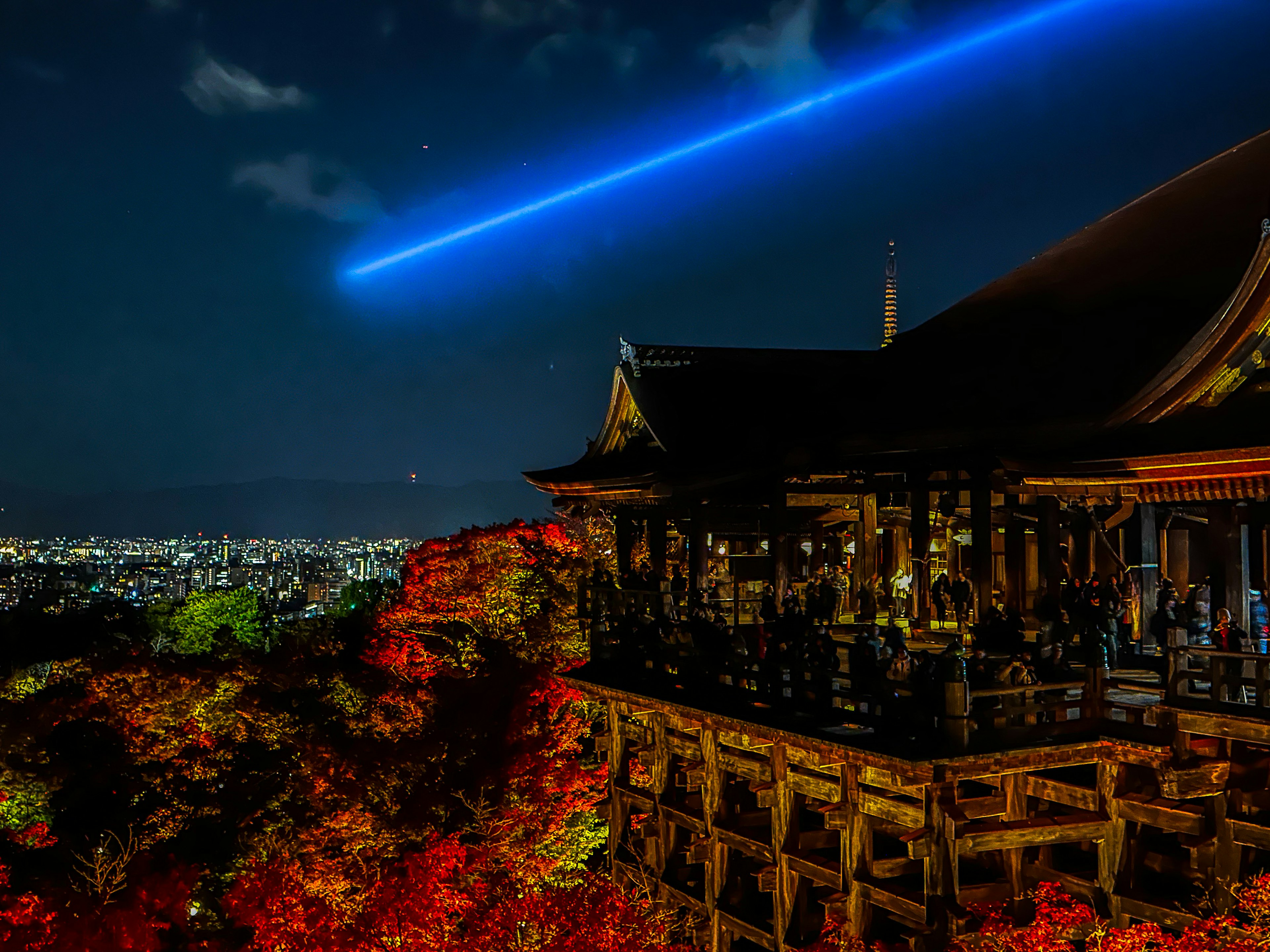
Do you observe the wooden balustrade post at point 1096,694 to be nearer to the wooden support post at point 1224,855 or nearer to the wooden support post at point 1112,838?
the wooden support post at point 1112,838

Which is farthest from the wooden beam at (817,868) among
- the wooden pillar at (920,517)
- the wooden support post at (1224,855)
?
the wooden pillar at (920,517)

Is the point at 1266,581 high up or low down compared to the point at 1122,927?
up

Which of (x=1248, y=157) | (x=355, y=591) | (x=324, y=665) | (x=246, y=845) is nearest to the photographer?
(x=1248, y=157)

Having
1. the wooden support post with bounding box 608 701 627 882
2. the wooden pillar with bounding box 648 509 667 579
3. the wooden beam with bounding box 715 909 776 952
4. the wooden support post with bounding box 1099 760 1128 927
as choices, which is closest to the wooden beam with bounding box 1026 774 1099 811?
the wooden support post with bounding box 1099 760 1128 927

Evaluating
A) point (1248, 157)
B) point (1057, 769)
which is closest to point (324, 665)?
point (1057, 769)

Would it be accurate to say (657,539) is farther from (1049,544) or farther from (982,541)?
(982,541)

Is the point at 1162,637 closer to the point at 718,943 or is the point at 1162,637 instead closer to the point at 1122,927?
the point at 1122,927
